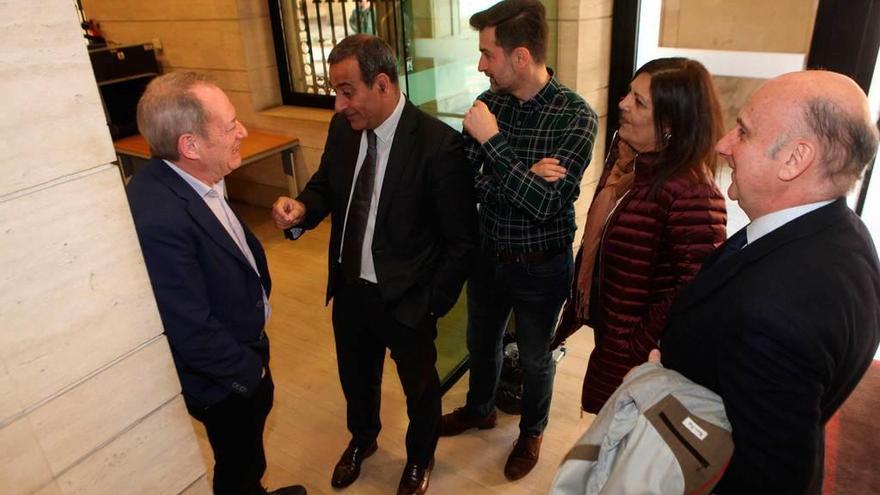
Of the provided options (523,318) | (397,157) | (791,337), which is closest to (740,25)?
(523,318)

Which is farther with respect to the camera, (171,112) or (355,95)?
(355,95)

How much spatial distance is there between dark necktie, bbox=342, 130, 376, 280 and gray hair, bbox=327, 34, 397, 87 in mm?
203

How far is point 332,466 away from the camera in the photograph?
7.82 feet

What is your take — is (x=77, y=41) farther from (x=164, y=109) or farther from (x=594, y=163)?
(x=594, y=163)

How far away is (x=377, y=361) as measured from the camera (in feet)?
7.25

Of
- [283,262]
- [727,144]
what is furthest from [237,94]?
[727,144]

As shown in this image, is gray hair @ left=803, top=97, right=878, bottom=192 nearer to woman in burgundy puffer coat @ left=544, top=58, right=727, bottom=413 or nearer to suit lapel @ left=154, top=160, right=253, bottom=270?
woman in burgundy puffer coat @ left=544, top=58, right=727, bottom=413

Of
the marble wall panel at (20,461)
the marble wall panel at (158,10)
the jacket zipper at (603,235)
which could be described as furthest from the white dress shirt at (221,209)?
the marble wall panel at (158,10)

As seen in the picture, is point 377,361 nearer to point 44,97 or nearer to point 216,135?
point 216,135

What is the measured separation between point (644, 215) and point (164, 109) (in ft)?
4.22

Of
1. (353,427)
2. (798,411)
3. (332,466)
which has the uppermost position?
(798,411)

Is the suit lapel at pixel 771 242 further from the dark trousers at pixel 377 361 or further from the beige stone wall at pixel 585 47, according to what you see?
the beige stone wall at pixel 585 47

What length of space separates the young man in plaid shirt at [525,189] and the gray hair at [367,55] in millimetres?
303

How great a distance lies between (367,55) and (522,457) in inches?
62.8
